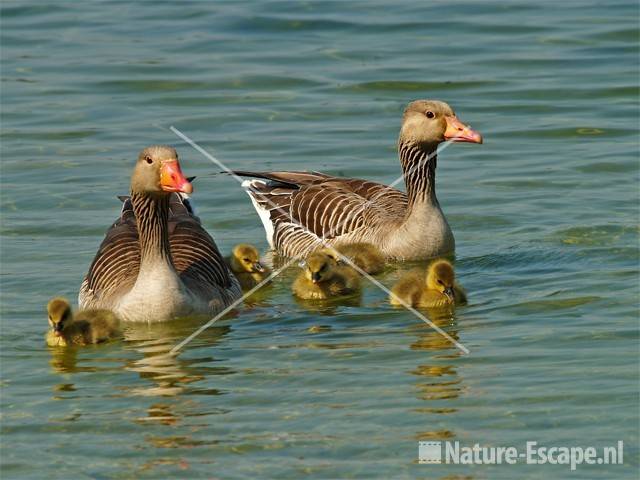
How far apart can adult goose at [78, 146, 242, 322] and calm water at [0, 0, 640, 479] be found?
0.27 metres

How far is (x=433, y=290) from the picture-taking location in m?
12.1

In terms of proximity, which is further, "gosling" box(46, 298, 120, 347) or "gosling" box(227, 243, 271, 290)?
"gosling" box(227, 243, 271, 290)

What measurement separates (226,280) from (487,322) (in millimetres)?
2377

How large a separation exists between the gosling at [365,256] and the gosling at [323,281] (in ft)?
2.89

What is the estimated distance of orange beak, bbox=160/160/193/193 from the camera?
1109 cm

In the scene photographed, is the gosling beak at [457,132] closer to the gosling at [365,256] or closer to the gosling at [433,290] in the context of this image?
the gosling at [365,256]

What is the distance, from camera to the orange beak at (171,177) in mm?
11094

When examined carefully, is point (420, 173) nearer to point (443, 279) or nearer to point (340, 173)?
point (443, 279)

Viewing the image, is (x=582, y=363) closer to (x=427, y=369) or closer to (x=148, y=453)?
(x=427, y=369)

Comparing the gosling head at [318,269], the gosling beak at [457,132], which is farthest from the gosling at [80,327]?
the gosling beak at [457,132]

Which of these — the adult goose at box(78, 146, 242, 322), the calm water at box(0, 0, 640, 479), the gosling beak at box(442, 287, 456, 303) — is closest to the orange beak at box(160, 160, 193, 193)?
the adult goose at box(78, 146, 242, 322)

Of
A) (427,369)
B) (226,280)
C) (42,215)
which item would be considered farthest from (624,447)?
(42,215)

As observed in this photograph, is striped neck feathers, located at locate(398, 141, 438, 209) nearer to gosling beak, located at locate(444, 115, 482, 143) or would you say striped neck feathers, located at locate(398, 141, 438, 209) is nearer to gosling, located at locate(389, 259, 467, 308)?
gosling beak, located at locate(444, 115, 482, 143)

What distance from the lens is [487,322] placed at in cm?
1184
